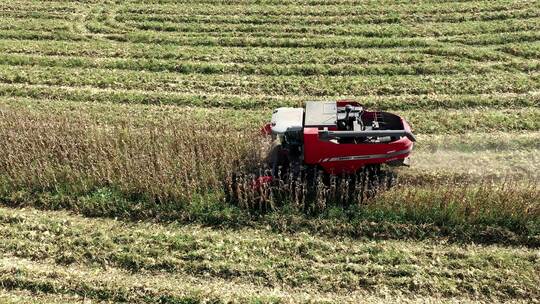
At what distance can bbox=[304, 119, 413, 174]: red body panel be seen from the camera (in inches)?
421

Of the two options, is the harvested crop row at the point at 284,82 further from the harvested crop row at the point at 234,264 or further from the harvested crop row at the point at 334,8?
the harvested crop row at the point at 234,264

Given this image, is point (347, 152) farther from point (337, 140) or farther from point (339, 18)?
point (339, 18)

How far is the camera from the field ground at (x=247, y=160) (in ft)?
30.9

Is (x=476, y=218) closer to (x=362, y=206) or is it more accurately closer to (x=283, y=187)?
(x=362, y=206)

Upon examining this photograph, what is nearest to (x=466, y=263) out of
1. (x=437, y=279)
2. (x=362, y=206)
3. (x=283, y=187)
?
(x=437, y=279)

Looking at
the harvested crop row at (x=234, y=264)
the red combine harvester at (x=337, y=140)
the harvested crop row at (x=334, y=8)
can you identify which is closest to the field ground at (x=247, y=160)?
the harvested crop row at (x=234, y=264)

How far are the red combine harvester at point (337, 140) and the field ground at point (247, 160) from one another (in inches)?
28.7

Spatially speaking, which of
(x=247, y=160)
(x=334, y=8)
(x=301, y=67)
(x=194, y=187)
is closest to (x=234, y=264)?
(x=194, y=187)

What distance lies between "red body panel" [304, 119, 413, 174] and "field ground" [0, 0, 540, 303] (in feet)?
2.67

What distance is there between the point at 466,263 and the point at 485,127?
5.16 metres

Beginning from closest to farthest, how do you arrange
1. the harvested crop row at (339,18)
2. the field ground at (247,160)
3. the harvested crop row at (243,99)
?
the field ground at (247,160)
the harvested crop row at (243,99)
the harvested crop row at (339,18)

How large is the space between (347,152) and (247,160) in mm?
2301

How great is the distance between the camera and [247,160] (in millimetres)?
11883

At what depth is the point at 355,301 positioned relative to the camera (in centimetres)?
898
